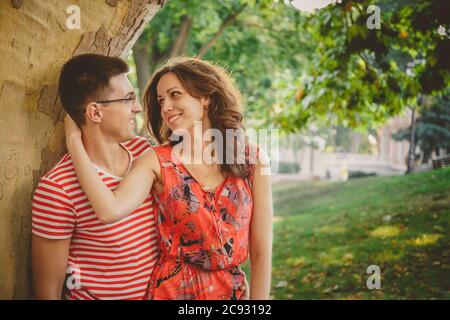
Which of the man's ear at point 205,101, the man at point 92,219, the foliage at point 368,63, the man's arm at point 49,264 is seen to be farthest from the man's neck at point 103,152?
the foliage at point 368,63

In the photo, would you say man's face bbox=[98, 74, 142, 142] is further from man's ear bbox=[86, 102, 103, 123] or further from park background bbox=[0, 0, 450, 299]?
park background bbox=[0, 0, 450, 299]

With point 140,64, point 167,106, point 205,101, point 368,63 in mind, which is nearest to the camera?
point 167,106

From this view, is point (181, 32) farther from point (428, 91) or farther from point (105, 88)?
point (105, 88)

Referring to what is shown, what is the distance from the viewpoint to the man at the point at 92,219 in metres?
1.94

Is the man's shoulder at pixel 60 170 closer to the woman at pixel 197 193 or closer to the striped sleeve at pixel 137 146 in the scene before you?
the woman at pixel 197 193

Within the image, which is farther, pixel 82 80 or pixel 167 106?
pixel 167 106

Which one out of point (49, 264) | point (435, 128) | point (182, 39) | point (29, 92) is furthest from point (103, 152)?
point (435, 128)

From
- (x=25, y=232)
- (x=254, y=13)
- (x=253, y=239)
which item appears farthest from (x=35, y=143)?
(x=254, y=13)

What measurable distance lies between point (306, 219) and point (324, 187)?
291 centimetres

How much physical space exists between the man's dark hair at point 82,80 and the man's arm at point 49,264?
55 centimetres

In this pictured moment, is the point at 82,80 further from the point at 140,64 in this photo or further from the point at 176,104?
the point at 140,64

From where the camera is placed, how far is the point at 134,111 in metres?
2.10

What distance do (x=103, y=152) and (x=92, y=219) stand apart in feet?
0.98

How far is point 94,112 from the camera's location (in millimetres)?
2002
